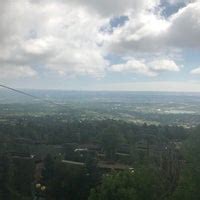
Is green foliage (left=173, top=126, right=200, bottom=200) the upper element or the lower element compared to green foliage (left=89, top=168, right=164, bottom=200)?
upper

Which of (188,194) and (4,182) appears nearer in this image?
(188,194)

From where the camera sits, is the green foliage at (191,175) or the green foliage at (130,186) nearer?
the green foliage at (191,175)

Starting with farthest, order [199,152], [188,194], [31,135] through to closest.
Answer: [31,135], [199,152], [188,194]

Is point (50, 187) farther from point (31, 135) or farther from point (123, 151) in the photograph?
point (31, 135)

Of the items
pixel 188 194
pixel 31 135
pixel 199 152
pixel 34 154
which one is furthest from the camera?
pixel 31 135

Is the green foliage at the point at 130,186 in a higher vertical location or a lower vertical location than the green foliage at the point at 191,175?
lower

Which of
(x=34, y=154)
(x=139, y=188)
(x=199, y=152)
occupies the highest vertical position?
(x=199, y=152)

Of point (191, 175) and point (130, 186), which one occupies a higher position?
point (191, 175)

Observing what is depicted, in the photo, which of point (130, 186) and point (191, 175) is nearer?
point (191, 175)

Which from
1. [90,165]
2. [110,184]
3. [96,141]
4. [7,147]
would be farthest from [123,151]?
[110,184]

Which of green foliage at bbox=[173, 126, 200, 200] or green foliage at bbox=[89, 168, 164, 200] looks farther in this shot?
green foliage at bbox=[89, 168, 164, 200]

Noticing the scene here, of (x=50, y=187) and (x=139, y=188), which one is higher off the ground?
(x=139, y=188)
